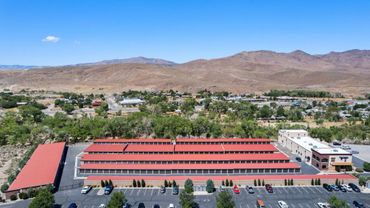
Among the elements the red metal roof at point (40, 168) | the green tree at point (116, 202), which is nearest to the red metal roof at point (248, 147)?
the green tree at point (116, 202)

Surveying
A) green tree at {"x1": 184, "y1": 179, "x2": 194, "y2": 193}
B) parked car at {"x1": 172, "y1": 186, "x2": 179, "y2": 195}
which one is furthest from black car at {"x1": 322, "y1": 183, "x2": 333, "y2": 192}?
parked car at {"x1": 172, "y1": 186, "x2": 179, "y2": 195}

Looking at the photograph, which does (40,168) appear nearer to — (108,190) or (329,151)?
(108,190)

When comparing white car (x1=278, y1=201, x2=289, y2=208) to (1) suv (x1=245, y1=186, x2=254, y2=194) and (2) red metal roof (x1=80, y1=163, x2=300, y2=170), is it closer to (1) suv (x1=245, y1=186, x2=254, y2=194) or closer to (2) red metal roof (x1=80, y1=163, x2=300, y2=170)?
(1) suv (x1=245, y1=186, x2=254, y2=194)

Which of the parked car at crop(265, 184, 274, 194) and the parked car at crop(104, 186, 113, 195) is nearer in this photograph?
the parked car at crop(104, 186, 113, 195)

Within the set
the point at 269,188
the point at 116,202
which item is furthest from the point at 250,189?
the point at 116,202

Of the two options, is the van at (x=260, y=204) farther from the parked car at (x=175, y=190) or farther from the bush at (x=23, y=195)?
the bush at (x=23, y=195)

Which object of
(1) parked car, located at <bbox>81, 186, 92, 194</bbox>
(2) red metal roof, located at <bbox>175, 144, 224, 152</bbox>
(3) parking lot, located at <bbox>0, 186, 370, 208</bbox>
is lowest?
(3) parking lot, located at <bbox>0, 186, 370, 208</bbox>
